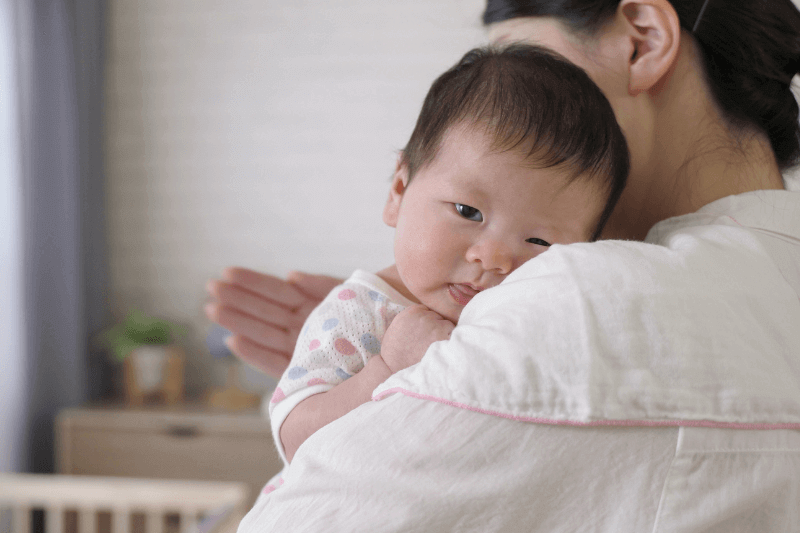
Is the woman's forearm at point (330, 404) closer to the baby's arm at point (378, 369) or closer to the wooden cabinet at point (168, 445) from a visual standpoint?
the baby's arm at point (378, 369)

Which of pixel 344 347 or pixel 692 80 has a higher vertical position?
pixel 692 80

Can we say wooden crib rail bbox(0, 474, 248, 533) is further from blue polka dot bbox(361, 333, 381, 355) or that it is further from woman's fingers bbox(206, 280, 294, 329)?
blue polka dot bbox(361, 333, 381, 355)

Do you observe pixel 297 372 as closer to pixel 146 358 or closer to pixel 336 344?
pixel 336 344

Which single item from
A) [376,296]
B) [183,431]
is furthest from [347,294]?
[183,431]

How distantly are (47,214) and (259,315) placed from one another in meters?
2.12

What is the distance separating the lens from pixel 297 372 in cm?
81

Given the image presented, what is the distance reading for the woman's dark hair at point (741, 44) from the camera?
2.59ft

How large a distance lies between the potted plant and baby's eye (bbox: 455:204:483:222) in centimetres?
261

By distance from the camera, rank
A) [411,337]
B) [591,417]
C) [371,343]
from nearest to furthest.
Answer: [591,417] → [411,337] → [371,343]

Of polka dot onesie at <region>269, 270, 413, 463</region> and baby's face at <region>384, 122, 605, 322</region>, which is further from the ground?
baby's face at <region>384, 122, 605, 322</region>

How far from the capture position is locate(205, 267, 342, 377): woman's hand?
1.20 m

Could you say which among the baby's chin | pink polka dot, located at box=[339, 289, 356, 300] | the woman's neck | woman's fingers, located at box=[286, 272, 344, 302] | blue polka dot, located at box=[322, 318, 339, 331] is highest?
the woman's neck

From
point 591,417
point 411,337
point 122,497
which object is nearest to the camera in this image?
point 591,417

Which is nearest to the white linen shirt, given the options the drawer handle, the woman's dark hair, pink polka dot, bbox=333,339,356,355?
pink polka dot, bbox=333,339,356,355
